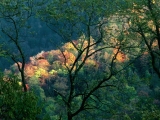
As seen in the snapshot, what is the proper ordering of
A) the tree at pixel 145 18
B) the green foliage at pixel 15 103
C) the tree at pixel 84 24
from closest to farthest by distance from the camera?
the green foliage at pixel 15 103 → the tree at pixel 84 24 → the tree at pixel 145 18

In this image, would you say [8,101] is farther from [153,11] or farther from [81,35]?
[153,11]

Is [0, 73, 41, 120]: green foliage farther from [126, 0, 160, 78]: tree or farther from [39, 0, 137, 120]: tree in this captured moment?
[126, 0, 160, 78]: tree

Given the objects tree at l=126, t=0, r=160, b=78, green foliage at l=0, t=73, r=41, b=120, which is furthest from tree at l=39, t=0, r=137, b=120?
green foliage at l=0, t=73, r=41, b=120

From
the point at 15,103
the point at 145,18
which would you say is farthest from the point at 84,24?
the point at 15,103

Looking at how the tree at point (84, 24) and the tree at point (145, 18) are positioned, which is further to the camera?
the tree at point (145, 18)

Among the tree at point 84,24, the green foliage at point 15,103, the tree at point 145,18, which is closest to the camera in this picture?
the green foliage at point 15,103

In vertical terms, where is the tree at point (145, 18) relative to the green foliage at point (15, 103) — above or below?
above

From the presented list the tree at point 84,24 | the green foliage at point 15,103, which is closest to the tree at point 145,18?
the tree at point 84,24

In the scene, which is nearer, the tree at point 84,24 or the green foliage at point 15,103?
the green foliage at point 15,103

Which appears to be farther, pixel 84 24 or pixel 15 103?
pixel 84 24

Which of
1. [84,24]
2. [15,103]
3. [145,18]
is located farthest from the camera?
[84,24]

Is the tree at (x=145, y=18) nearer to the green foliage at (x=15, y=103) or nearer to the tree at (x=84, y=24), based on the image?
the tree at (x=84, y=24)

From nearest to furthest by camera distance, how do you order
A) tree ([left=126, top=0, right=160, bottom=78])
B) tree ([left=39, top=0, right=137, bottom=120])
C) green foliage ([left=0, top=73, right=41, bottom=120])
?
green foliage ([left=0, top=73, right=41, bottom=120])
tree ([left=39, top=0, right=137, bottom=120])
tree ([left=126, top=0, right=160, bottom=78])

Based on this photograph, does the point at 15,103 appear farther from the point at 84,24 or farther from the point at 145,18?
the point at 145,18
